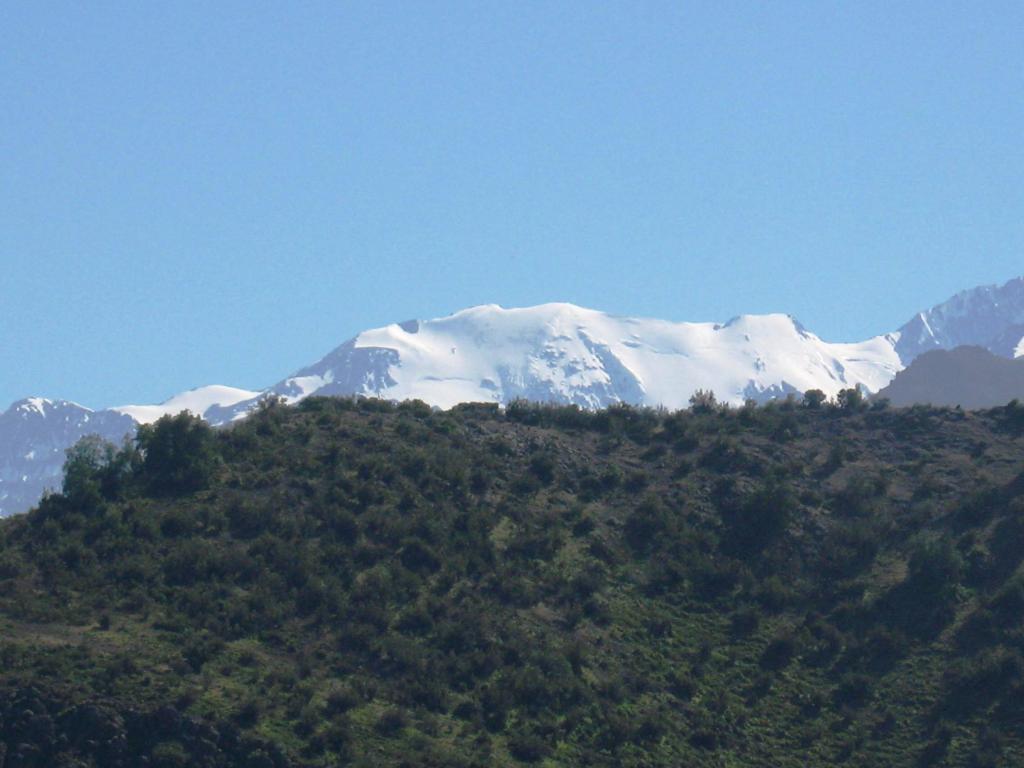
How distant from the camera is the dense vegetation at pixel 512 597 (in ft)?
144

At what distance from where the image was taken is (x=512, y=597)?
5303 cm

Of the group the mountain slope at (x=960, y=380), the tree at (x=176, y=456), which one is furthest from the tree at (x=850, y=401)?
the mountain slope at (x=960, y=380)

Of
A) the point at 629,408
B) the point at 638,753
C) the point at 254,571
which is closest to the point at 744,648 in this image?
the point at 638,753

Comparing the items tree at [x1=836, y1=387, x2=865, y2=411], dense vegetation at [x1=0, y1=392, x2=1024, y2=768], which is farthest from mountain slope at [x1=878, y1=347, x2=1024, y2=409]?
dense vegetation at [x1=0, y1=392, x2=1024, y2=768]

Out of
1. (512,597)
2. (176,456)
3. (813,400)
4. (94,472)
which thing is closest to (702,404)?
(813,400)

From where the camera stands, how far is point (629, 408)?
73.2 metres

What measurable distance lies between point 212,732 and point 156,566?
1027 centimetres

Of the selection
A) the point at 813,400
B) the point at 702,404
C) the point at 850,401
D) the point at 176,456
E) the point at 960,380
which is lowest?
the point at 176,456

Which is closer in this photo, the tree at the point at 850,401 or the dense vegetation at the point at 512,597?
the dense vegetation at the point at 512,597

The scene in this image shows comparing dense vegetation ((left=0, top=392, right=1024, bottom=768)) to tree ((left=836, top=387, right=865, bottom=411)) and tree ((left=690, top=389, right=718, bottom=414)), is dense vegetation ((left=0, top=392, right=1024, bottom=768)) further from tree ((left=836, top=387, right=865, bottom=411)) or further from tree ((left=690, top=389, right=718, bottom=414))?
tree ((left=836, top=387, right=865, bottom=411))

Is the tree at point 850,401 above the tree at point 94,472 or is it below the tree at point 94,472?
above

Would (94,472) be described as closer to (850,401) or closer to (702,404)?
(702,404)

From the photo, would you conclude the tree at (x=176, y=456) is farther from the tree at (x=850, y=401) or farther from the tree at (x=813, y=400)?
the tree at (x=850, y=401)

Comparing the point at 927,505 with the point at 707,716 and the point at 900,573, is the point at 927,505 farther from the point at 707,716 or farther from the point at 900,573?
the point at 707,716
